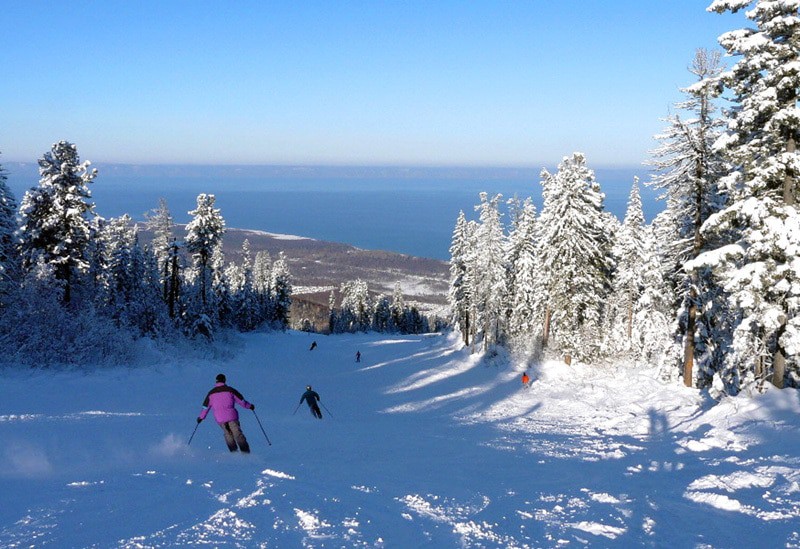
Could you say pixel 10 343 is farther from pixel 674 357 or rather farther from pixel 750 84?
pixel 674 357

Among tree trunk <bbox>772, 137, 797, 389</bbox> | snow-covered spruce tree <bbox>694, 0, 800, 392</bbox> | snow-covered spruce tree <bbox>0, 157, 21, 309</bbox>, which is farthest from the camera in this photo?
snow-covered spruce tree <bbox>0, 157, 21, 309</bbox>

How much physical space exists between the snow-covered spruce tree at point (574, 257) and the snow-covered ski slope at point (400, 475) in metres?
11.6

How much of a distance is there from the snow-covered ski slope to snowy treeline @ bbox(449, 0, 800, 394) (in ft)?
9.59

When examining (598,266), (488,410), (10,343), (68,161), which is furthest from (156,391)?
(598,266)

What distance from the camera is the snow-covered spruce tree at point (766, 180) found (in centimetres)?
1378

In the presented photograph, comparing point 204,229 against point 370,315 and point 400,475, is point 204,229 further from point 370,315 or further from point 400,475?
point 370,315

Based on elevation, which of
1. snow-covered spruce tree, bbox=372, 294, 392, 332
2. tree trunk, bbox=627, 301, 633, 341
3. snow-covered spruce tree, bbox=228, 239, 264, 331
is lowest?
snow-covered spruce tree, bbox=372, 294, 392, 332

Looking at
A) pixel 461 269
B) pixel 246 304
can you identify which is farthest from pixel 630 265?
pixel 246 304

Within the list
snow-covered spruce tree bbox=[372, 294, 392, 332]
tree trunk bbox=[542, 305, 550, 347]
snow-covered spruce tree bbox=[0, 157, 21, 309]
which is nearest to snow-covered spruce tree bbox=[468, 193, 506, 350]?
tree trunk bbox=[542, 305, 550, 347]

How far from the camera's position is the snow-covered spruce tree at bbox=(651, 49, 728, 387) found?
63.7ft

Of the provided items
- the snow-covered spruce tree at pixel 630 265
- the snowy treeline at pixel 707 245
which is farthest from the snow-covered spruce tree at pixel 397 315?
the snow-covered spruce tree at pixel 630 265

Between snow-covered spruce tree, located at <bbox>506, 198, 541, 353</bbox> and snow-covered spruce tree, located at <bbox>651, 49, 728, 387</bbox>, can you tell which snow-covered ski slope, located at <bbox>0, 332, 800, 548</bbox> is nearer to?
snow-covered spruce tree, located at <bbox>651, 49, 728, 387</bbox>

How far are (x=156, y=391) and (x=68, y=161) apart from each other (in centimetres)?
1629

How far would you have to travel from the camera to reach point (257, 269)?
8869 cm
